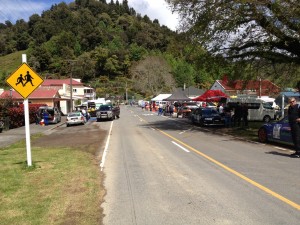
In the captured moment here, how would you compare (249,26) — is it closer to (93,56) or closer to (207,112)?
(207,112)

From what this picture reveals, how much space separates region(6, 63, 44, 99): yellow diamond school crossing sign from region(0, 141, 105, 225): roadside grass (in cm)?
215

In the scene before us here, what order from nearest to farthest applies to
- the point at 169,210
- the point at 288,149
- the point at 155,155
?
the point at 169,210
the point at 155,155
the point at 288,149

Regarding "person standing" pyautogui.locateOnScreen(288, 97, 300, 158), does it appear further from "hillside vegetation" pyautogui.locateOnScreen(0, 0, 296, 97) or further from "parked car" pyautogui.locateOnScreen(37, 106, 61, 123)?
"hillside vegetation" pyautogui.locateOnScreen(0, 0, 296, 97)

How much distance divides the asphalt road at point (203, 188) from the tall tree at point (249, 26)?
28.9 ft

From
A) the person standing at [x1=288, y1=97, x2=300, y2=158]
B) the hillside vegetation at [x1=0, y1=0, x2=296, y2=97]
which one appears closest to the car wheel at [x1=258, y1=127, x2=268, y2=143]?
the person standing at [x1=288, y1=97, x2=300, y2=158]

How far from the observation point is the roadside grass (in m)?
5.86

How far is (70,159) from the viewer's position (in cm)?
1209

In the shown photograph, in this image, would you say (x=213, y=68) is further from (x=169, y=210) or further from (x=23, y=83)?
(x=169, y=210)

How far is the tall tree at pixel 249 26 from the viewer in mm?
18891

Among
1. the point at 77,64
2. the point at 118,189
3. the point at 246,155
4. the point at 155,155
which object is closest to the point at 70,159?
the point at 155,155

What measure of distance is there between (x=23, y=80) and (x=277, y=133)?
1019cm

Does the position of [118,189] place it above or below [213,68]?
below

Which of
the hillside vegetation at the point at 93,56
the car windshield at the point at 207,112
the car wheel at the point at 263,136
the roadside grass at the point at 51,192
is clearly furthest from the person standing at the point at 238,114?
the hillside vegetation at the point at 93,56

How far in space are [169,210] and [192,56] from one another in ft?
67.0
